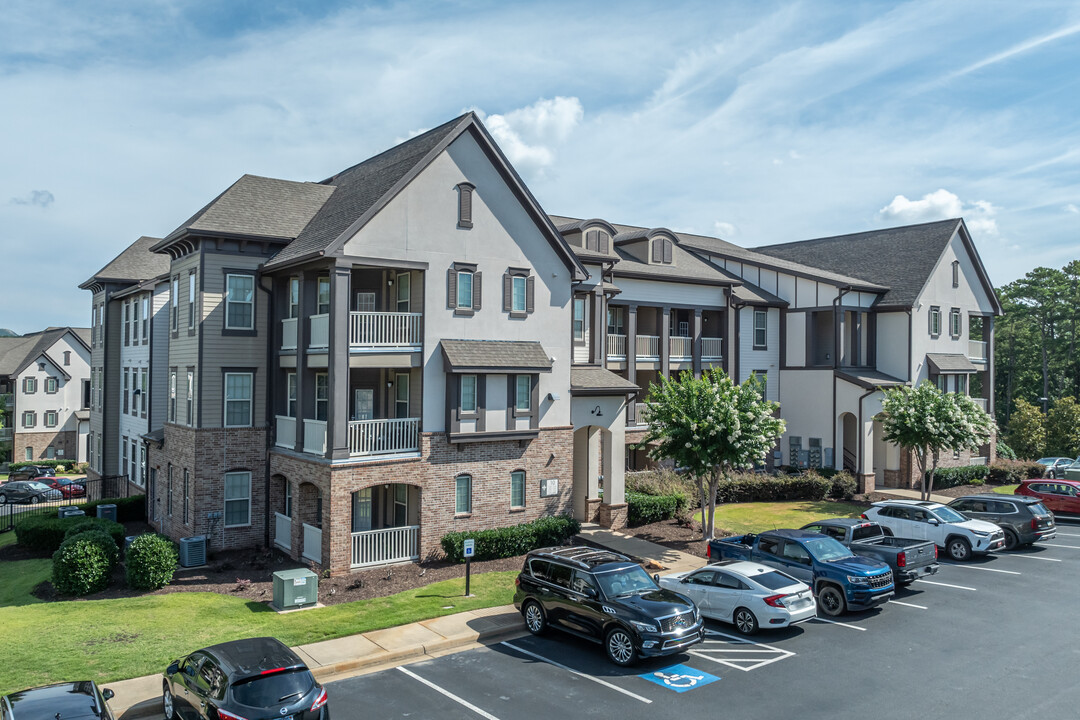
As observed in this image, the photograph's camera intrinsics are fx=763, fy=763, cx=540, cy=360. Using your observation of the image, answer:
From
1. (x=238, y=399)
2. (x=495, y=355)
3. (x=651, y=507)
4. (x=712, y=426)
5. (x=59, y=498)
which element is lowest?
(x=59, y=498)

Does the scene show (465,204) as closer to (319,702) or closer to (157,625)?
(157,625)

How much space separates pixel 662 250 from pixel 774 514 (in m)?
13.7

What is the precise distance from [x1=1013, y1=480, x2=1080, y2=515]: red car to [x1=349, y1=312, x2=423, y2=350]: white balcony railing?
82.7 feet

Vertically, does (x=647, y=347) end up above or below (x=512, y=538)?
above

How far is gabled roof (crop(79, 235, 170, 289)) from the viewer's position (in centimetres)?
3772

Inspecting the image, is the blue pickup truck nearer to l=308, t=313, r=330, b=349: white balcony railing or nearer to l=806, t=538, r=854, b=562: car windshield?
l=806, t=538, r=854, b=562: car windshield

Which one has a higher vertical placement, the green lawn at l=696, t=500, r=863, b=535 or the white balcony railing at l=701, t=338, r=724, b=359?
the white balcony railing at l=701, t=338, r=724, b=359

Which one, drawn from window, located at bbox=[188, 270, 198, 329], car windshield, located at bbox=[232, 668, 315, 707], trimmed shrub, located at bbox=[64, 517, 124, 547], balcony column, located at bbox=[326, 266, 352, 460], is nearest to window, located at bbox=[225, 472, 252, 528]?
trimmed shrub, located at bbox=[64, 517, 124, 547]

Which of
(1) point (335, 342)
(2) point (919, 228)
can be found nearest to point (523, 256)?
(1) point (335, 342)

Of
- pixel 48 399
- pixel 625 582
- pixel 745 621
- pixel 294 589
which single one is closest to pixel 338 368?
pixel 294 589

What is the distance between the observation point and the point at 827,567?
18.2 metres

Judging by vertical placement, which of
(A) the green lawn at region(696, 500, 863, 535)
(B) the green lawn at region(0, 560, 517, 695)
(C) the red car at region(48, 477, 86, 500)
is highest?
(A) the green lawn at region(696, 500, 863, 535)

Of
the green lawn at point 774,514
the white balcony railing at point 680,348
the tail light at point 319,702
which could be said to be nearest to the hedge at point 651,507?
the green lawn at point 774,514

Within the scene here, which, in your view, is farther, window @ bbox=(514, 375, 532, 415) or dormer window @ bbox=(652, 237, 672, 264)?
dormer window @ bbox=(652, 237, 672, 264)
